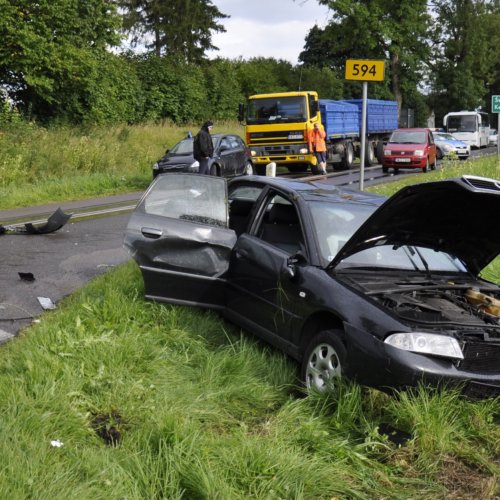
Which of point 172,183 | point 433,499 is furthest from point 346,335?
point 172,183

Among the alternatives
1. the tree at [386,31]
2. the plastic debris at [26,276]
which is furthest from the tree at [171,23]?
the plastic debris at [26,276]

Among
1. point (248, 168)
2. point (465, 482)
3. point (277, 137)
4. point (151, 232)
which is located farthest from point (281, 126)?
point (465, 482)

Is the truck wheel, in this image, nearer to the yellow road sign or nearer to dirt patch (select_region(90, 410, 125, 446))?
the yellow road sign

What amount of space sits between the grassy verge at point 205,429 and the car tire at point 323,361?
6.0 inches

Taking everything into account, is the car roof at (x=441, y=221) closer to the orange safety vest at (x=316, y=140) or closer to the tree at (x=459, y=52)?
the orange safety vest at (x=316, y=140)

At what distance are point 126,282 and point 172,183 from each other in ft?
4.60

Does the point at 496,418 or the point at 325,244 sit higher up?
the point at 325,244

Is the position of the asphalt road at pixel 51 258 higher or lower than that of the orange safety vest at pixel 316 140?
lower

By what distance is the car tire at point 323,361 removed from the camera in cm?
487

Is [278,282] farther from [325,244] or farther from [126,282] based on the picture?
[126,282]

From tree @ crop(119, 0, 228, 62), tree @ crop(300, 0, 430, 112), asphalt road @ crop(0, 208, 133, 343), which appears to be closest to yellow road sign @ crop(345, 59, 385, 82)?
asphalt road @ crop(0, 208, 133, 343)

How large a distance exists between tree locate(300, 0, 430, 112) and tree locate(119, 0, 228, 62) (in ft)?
28.4

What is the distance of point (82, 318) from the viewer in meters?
6.34

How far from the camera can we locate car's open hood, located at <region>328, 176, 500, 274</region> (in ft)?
16.3
